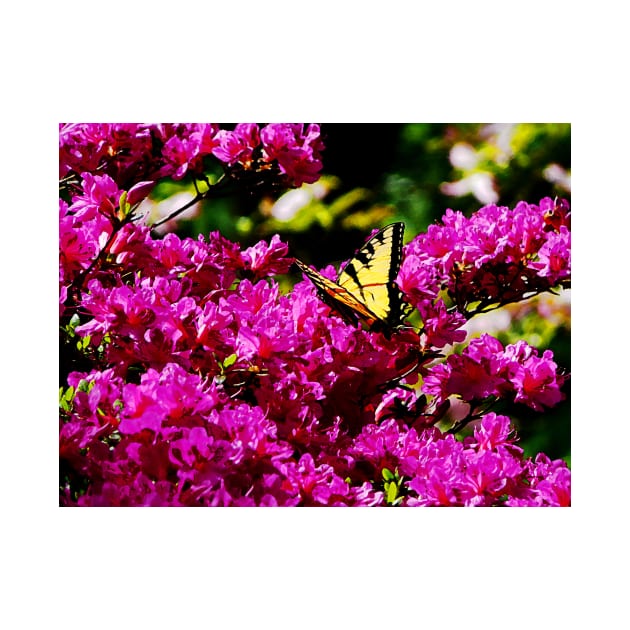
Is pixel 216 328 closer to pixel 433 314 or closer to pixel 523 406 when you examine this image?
pixel 433 314

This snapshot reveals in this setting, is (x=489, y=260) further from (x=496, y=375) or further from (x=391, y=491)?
(x=391, y=491)

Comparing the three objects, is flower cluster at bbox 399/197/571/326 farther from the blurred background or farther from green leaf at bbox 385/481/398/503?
green leaf at bbox 385/481/398/503

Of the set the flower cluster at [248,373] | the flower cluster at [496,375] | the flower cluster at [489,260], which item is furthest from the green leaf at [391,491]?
the flower cluster at [489,260]

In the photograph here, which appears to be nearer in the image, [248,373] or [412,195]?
[248,373]

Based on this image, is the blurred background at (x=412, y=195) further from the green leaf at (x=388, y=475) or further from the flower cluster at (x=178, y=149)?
the green leaf at (x=388, y=475)

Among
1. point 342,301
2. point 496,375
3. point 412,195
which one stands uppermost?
point 412,195

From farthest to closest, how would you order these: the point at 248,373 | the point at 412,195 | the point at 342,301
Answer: the point at 412,195 < the point at 342,301 < the point at 248,373

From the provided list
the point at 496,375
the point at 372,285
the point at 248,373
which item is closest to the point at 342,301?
the point at 372,285
